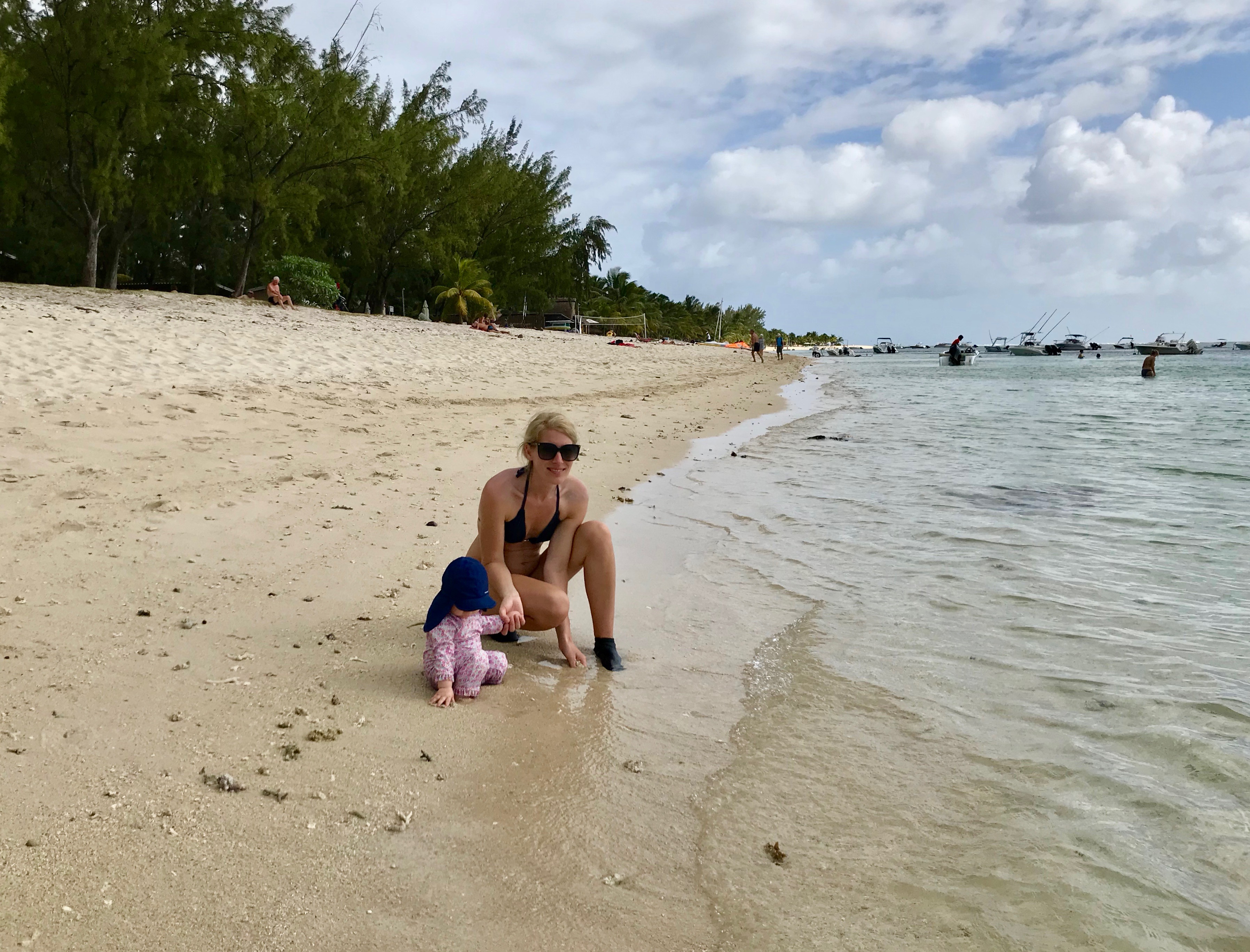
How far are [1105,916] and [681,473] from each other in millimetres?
7375

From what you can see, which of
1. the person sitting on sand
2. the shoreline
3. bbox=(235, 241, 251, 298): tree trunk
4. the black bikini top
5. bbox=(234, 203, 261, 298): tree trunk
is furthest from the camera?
bbox=(234, 203, 261, 298): tree trunk

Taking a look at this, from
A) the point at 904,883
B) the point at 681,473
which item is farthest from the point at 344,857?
the point at 681,473

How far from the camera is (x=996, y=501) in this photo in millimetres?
8875

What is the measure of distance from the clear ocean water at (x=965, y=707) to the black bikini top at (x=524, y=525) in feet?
2.94

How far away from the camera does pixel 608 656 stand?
416 cm

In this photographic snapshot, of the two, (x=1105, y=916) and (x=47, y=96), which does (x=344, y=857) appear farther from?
(x=47, y=96)

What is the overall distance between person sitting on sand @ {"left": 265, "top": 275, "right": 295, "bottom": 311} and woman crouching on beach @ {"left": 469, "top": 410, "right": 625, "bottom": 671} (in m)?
19.5

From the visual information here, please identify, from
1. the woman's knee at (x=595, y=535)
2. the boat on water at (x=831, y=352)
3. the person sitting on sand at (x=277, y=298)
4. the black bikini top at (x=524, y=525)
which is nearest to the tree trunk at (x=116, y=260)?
the person sitting on sand at (x=277, y=298)

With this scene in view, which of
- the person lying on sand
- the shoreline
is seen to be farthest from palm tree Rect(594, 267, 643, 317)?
the shoreline

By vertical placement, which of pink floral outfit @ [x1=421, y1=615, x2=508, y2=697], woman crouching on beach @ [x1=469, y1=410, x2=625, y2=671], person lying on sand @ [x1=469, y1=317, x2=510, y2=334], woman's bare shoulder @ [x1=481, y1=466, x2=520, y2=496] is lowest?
pink floral outfit @ [x1=421, y1=615, x2=508, y2=697]

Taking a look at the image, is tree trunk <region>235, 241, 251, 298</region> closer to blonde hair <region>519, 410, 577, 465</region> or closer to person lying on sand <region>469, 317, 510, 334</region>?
person lying on sand <region>469, 317, 510, 334</region>

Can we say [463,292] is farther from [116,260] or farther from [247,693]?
[247,693]

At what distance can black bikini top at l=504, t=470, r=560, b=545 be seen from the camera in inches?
162

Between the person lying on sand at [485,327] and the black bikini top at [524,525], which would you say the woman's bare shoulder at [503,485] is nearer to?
the black bikini top at [524,525]
